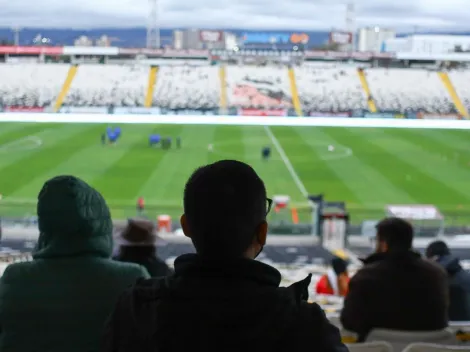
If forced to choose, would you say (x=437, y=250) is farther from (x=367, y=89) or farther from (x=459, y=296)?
(x=367, y=89)

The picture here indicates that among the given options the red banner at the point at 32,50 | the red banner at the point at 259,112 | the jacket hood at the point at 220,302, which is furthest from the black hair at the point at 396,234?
the red banner at the point at 32,50

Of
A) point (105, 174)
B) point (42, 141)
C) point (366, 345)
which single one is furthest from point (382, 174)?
point (366, 345)

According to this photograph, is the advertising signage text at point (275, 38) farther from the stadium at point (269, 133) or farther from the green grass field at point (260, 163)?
the green grass field at point (260, 163)

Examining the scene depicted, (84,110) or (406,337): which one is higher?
(406,337)

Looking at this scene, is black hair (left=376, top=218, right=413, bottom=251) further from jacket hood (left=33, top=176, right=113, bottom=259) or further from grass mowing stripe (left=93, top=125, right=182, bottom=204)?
grass mowing stripe (left=93, top=125, right=182, bottom=204)

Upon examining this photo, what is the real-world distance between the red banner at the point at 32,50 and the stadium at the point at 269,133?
0.17 ft

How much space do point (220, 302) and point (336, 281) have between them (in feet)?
8.98

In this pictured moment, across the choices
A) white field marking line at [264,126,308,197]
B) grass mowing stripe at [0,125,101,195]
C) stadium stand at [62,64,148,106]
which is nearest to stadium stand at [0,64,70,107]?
stadium stand at [62,64,148,106]

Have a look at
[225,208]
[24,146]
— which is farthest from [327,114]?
[225,208]

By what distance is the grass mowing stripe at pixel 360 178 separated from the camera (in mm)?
10891

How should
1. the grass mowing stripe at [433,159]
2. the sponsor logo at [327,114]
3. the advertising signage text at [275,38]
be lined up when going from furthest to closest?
the advertising signage text at [275,38] → the sponsor logo at [327,114] → the grass mowing stripe at [433,159]

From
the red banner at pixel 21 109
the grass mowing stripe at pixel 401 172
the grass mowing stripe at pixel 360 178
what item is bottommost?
the grass mowing stripe at pixel 360 178

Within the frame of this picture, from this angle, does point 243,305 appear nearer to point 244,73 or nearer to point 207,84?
point 207,84

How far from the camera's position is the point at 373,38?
25.5 metres
